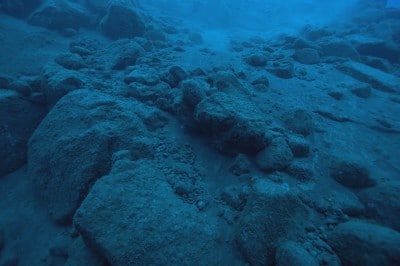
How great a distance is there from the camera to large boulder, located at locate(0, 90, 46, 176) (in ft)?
11.1

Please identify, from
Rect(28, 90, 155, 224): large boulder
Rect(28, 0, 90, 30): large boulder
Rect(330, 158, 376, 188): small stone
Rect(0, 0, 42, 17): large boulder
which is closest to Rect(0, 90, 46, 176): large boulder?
Rect(28, 90, 155, 224): large boulder

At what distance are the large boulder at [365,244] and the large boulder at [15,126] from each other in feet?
13.8

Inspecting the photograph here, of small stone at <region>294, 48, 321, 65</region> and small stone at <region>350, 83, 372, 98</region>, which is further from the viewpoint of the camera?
small stone at <region>294, 48, 321, 65</region>

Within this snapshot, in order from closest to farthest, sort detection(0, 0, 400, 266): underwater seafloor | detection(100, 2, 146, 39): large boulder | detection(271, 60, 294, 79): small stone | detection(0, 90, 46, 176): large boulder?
1. detection(0, 0, 400, 266): underwater seafloor
2. detection(0, 90, 46, 176): large boulder
3. detection(271, 60, 294, 79): small stone
4. detection(100, 2, 146, 39): large boulder

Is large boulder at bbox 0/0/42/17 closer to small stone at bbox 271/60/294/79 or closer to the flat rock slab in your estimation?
small stone at bbox 271/60/294/79

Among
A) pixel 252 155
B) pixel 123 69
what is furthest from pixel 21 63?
pixel 252 155

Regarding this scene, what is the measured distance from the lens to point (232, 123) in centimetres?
301

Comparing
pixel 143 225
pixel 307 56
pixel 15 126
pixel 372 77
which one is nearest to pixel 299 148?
pixel 143 225

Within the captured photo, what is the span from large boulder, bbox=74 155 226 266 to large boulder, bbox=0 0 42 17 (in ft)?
28.0

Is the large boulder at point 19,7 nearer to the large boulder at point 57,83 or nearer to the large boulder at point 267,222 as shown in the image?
the large boulder at point 57,83

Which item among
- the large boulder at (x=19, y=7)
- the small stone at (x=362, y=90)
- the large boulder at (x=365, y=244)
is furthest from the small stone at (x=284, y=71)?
the large boulder at (x=19, y=7)

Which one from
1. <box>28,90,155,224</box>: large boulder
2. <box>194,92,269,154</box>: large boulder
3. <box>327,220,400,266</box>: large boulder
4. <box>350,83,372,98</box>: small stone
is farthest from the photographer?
<box>350,83,372,98</box>: small stone

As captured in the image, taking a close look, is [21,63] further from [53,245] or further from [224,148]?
[224,148]

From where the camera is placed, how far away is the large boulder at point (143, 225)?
205 centimetres
